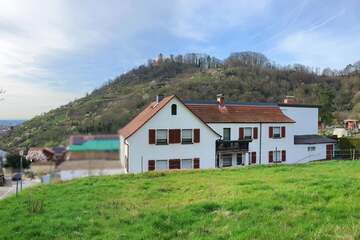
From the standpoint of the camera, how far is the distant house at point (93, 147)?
49.0 feet

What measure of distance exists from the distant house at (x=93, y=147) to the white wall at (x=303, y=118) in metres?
26.6

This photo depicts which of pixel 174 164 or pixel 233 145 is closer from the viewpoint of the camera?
pixel 174 164

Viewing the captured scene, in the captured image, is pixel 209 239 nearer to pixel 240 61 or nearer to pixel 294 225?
pixel 294 225

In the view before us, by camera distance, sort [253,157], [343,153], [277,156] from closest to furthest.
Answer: [253,157] < [277,156] < [343,153]

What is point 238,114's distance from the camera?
1368 inches

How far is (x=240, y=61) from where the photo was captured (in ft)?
363

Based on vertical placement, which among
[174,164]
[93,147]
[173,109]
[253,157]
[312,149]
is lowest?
[253,157]

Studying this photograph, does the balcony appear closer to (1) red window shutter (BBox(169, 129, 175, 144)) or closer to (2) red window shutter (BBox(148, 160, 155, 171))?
(1) red window shutter (BBox(169, 129, 175, 144))

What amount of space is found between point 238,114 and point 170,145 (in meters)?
9.29

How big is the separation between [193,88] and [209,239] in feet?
225

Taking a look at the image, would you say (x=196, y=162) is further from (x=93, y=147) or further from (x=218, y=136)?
(x=93, y=147)

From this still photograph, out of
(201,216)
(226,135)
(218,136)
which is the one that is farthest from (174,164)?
(201,216)

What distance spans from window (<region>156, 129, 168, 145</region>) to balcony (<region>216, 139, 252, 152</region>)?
5173 millimetres

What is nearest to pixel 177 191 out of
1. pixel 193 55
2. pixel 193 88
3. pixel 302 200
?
pixel 302 200
